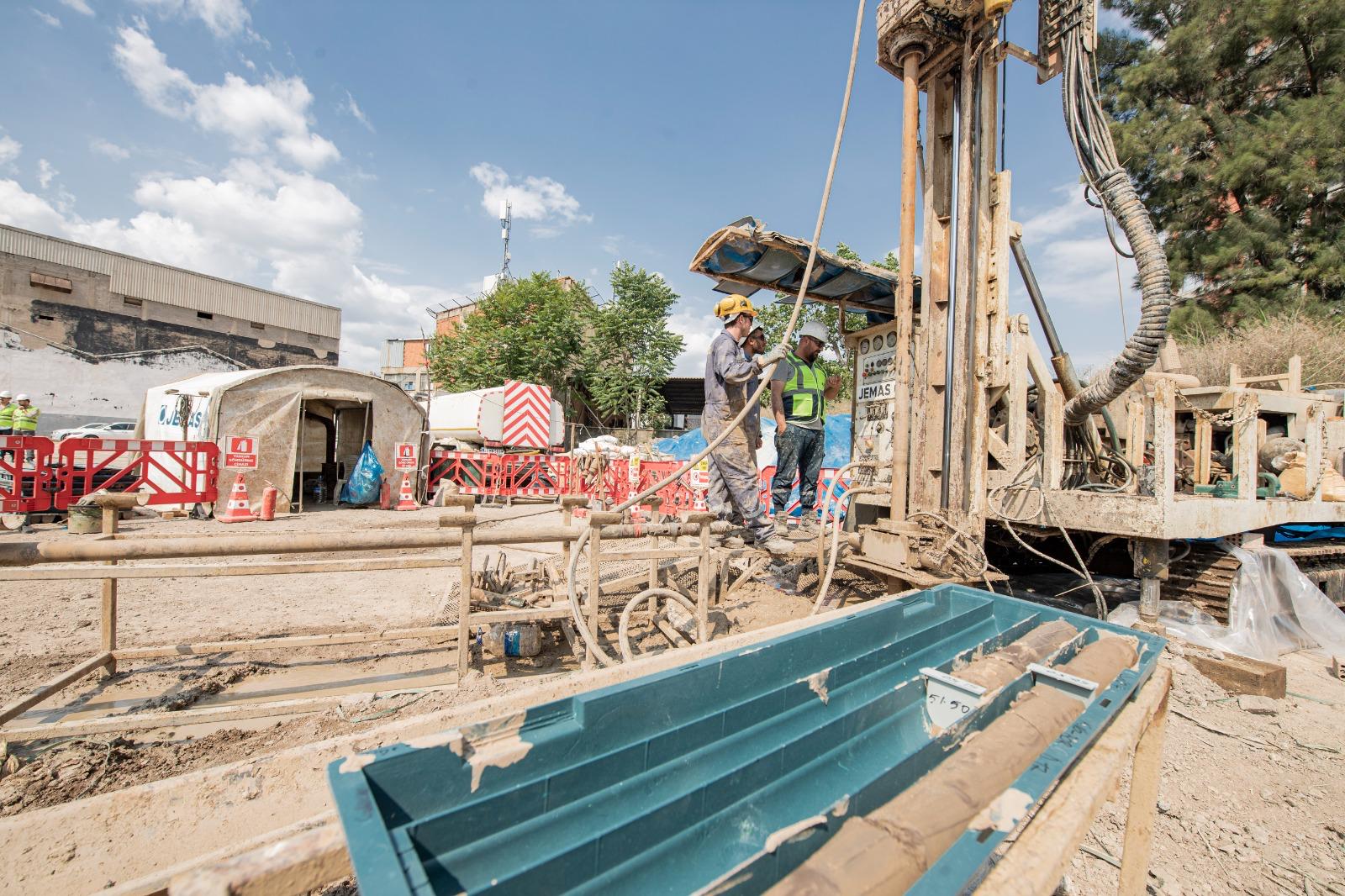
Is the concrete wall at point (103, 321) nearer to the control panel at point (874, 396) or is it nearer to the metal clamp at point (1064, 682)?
the control panel at point (874, 396)

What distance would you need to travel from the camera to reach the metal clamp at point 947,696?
5.63 ft

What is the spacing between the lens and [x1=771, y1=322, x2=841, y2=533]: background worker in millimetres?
5207

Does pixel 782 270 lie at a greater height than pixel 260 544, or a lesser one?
greater

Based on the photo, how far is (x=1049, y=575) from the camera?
5887 mm

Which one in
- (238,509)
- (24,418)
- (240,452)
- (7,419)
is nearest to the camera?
(238,509)

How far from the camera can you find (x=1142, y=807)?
1.80 metres

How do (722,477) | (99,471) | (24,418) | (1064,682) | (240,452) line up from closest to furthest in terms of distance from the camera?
(1064,682) → (722,477) → (99,471) → (240,452) → (24,418)

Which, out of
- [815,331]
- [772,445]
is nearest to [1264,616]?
[815,331]

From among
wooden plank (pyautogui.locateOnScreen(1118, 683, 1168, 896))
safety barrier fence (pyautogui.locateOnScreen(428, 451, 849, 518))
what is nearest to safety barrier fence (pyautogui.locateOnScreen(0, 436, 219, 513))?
safety barrier fence (pyautogui.locateOnScreen(428, 451, 849, 518))

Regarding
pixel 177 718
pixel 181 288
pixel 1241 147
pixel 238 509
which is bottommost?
pixel 177 718

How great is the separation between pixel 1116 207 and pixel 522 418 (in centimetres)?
1287

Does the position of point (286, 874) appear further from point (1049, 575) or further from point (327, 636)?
point (1049, 575)

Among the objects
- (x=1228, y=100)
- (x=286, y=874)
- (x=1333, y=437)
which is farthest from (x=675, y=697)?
(x=1228, y=100)

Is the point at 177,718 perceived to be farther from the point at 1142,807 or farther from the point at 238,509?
the point at 238,509
